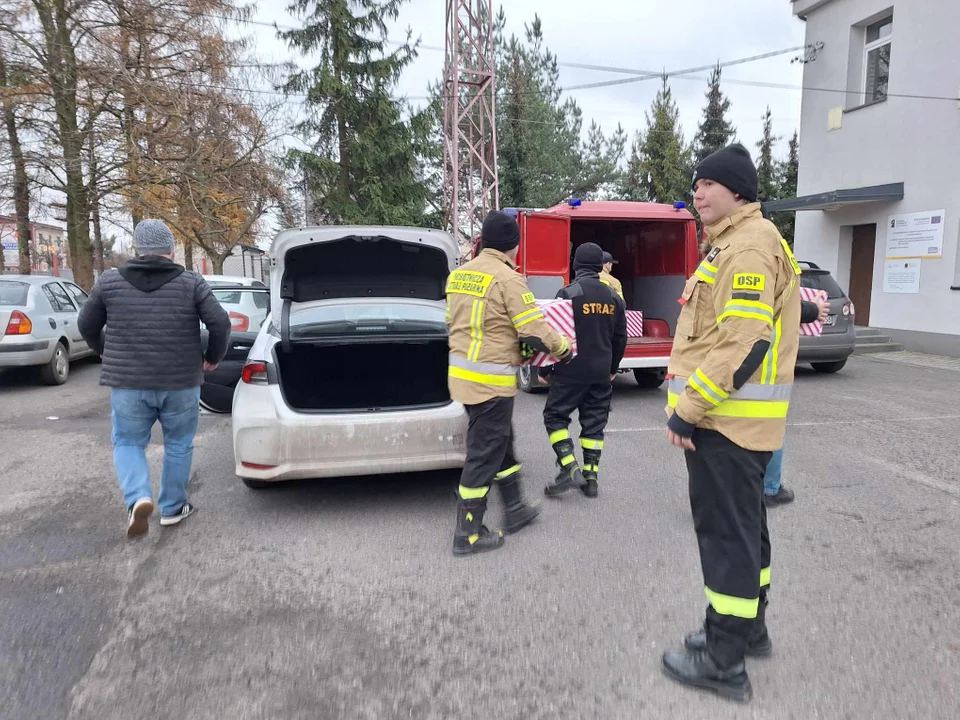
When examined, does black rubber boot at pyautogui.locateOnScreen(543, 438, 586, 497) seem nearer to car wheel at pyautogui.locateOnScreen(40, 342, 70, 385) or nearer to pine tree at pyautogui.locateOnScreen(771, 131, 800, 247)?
car wheel at pyautogui.locateOnScreen(40, 342, 70, 385)

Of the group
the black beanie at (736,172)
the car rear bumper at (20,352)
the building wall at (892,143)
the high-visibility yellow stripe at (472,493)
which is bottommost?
the high-visibility yellow stripe at (472,493)

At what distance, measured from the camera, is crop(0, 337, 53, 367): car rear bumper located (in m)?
8.57

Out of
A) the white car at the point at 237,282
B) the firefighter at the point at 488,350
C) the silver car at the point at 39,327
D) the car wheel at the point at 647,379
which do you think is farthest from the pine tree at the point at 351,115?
the firefighter at the point at 488,350

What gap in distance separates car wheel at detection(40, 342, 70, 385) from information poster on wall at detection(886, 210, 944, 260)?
1434cm

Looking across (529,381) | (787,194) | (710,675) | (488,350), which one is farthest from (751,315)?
(787,194)

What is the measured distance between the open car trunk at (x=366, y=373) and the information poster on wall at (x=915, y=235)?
1088 centimetres

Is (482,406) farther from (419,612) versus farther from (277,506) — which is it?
(277,506)

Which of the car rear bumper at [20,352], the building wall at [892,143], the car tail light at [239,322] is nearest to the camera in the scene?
the car tail light at [239,322]

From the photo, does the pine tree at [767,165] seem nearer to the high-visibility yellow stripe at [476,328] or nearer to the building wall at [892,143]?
the building wall at [892,143]

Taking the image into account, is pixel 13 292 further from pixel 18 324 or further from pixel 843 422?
pixel 843 422

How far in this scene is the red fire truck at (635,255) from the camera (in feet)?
25.9

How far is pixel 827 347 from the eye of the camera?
9.30 metres

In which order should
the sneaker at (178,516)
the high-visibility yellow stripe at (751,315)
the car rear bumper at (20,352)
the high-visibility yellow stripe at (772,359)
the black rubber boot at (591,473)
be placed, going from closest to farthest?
1. the high-visibility yellow stripe at (751,315)
2. the high-visibility yellow stripe at (772,359)
3. the sneaker at (178,516)
4. the black rubber boot at (591,473)
5. the car rear bumper at (20,352)

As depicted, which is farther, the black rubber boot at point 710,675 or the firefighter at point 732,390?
the black rubber boot at point 710,675
